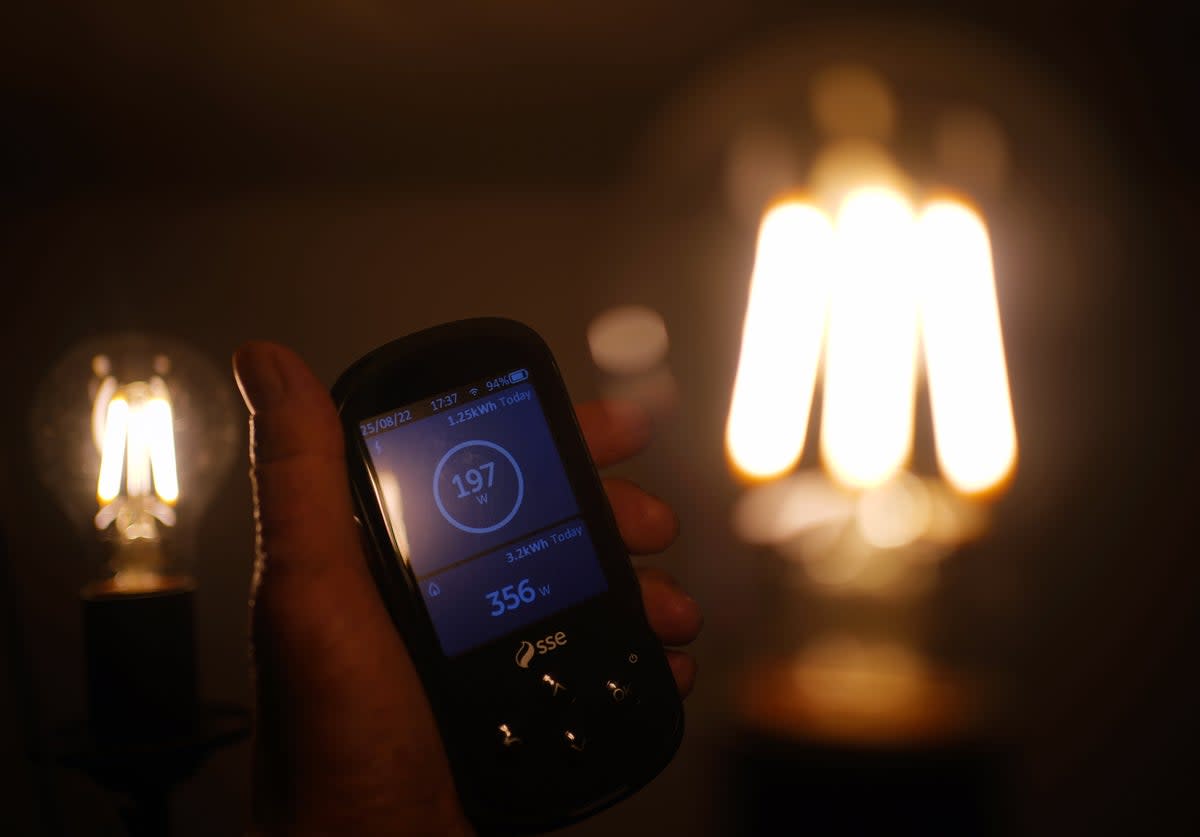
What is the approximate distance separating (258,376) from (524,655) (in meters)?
0.33

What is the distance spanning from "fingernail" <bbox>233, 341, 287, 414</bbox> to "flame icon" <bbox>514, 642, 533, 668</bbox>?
304 millimetres

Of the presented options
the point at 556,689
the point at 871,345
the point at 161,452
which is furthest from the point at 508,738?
the point at 871,345

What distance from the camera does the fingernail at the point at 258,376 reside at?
683 millimetres

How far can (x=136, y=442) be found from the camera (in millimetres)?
1043

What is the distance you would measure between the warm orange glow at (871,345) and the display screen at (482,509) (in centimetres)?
102

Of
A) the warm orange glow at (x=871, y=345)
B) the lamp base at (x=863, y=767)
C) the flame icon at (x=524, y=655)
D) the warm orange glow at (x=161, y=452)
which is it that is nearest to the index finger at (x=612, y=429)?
the flame icon at (x=524, y=655)

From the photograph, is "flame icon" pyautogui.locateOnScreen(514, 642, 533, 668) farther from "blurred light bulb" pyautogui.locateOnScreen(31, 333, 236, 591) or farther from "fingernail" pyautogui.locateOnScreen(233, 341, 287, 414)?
"blurred light bulb" pyautogui.locateOnScreen(31, 333, 236, 591)

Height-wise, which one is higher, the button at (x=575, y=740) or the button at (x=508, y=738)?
the button at (x=508, y=738)

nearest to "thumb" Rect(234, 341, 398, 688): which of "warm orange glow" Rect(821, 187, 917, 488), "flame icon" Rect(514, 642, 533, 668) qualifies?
"flame icon" Rect(514, 642, 533, 668)

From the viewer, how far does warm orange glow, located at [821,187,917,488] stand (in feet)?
5.51

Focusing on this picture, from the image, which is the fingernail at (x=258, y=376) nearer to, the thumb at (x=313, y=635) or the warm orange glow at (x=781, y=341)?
the thumb at (x=313, y=635)

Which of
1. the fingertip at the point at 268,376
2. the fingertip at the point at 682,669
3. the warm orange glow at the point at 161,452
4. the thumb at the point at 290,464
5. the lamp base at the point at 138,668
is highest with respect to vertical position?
the warm orange glow at the point at 161,452

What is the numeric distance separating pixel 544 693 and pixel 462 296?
0.98 metres

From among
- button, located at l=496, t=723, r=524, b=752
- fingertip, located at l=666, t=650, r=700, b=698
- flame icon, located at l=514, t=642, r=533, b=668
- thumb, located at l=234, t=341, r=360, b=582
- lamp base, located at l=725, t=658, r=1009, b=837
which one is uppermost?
thumb, located at l=234, t=341, r=360, b=582
